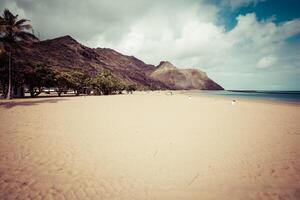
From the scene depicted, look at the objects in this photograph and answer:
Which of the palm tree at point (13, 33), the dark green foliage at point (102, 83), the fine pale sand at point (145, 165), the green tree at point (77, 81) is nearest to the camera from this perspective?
the fine pale sand at point (145, 165)

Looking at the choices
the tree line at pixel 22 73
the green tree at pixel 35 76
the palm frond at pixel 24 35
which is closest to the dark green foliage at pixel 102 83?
the tree line at pixel 22 73

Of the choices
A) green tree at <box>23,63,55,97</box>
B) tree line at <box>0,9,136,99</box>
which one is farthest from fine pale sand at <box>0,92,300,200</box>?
green tree at <box>23,63,55,97</box>

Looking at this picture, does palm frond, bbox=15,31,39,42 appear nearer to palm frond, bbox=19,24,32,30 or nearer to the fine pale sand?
palm frond, bbox=19,24,32,30

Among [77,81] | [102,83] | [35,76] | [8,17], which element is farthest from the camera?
[102,83]

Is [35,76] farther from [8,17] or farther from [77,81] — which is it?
[77,81]

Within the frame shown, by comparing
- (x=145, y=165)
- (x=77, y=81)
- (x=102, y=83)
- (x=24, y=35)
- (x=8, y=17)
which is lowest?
(x=145, y=165)

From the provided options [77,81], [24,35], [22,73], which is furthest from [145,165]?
[77,81]

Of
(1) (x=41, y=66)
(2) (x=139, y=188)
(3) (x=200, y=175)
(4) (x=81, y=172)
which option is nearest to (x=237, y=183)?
(3) (x=200, y=175)

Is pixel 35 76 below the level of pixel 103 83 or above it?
above

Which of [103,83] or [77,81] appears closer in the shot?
[77,81]

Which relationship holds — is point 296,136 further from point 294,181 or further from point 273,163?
point 294,181

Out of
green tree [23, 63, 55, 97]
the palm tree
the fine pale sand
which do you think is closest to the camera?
the fine pale sand

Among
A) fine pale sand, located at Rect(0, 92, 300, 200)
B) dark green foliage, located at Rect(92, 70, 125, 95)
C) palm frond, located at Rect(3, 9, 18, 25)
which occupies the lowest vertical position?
fine pale sand, located at Rect(0, 92, 300, 200)

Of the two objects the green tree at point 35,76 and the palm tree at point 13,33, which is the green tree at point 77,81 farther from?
the palm tree at point 13,33
